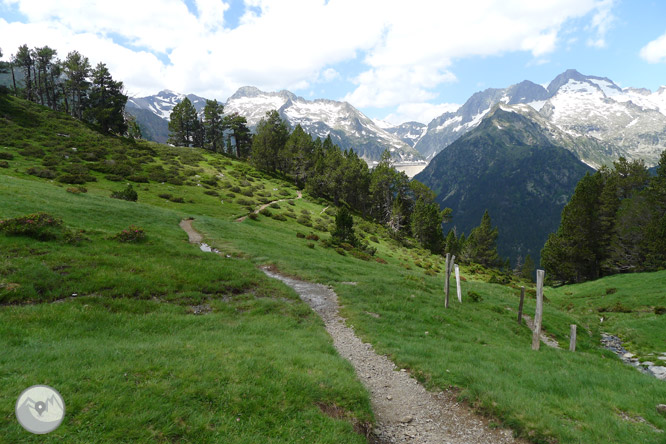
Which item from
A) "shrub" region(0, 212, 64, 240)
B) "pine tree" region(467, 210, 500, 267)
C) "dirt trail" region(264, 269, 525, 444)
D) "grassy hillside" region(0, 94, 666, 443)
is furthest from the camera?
"pine tree" region(467, 210, 500, 267)

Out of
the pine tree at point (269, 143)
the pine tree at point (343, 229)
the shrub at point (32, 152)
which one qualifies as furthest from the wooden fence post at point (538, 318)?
the pine tree at point (269, 143)

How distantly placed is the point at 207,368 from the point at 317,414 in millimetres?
3336

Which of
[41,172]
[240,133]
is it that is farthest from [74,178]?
[240,133]

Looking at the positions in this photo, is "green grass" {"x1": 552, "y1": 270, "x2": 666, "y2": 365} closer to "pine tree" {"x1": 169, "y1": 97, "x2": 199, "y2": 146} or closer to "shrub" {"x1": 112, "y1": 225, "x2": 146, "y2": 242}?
"shrub" {"x1": 112, "y1": 225, "x2": 146, "y2": 242}

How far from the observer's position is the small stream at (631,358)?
61.2 ft

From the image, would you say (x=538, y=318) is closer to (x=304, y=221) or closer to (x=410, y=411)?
(x=410, y=411)

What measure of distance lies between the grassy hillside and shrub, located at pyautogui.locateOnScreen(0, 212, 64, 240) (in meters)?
0.53

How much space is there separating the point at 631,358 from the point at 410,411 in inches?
874

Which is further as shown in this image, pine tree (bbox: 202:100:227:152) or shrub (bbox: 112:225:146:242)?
pine tree (bbox: 202:100:227:152)

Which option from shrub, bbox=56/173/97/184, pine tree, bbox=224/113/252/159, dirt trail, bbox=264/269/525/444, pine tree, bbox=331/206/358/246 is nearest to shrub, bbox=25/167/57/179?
shrub, bbox=56/173/97/184

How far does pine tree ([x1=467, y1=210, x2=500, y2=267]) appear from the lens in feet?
316

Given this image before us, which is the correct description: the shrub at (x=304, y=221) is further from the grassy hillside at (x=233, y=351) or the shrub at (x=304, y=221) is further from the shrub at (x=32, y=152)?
the shrub at (x=32, y=152)

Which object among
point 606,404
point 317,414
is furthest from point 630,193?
point 317,414

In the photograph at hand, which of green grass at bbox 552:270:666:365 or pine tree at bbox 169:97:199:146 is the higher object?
pine tree at bbox 169:97:199:146
